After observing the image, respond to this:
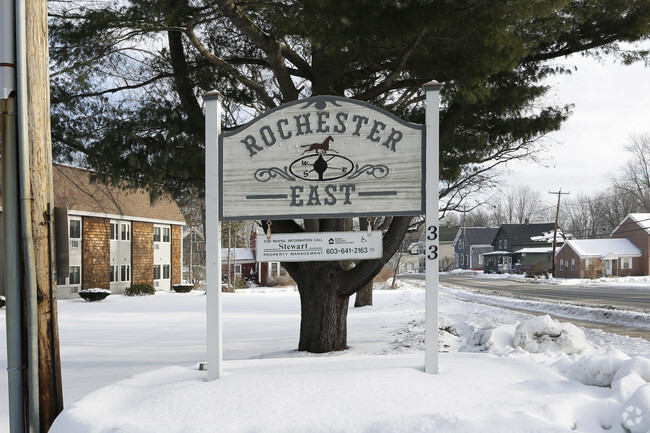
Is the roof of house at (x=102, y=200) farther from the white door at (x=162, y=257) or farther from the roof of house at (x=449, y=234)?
the roof of house at (x=449, y=234)

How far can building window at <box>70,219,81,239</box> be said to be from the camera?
2678cm

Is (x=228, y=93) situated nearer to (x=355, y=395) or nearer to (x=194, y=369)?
(x=194, y=369)

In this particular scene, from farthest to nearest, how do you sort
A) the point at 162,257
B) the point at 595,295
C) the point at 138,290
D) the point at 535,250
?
the point at 535,250 < the point at 162,257 < the point at 138,290 < the point at 595,295

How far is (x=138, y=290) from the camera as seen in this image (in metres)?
27.8

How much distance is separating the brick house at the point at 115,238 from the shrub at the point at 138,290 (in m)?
1.39

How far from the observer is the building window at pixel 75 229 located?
2678cm

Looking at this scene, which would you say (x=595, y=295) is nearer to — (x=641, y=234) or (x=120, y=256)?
(x=120, y=256)

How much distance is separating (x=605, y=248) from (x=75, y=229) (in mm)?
46537

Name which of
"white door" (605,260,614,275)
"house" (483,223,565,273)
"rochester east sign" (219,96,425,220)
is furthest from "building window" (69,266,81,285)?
"house" (483,223,565,273)

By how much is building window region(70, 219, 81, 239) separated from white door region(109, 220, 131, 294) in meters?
2.34

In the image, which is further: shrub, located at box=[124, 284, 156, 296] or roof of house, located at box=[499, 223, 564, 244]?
roof of house, located at box=[499, 223, 564, 244]

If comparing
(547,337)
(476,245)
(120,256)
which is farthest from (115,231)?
(476,245)

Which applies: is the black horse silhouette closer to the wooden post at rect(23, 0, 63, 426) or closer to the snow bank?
the wooden post at rect(23, 0, 63, 426)

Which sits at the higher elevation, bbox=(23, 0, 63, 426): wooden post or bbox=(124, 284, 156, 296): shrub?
bbox=(23, 0, 63, 426): wooden post
